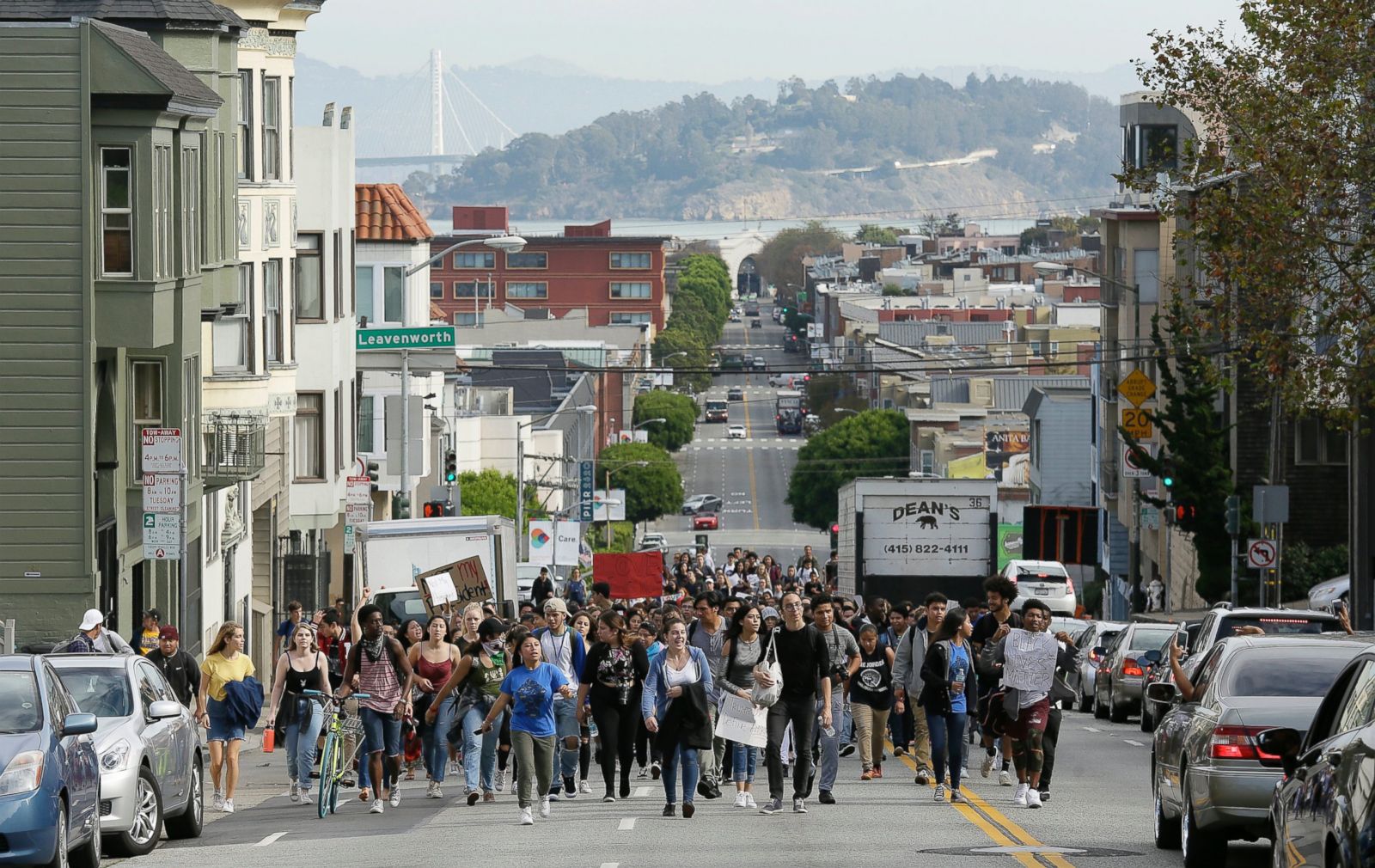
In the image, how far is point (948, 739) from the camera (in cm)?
2066

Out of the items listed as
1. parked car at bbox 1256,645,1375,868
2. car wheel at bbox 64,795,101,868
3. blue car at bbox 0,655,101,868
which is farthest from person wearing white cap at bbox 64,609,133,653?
parked car at bbox 1256,645,1375,868

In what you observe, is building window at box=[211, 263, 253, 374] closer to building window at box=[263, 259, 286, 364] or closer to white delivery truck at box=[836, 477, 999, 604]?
building window at box=[263, 259, 286, 364]

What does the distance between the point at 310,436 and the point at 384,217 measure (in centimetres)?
1670

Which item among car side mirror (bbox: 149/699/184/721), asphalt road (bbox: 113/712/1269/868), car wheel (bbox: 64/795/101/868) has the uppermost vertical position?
car side mirror (bbox: 149/699/184/721)

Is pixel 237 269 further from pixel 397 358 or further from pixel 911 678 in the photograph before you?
pixel 911 678

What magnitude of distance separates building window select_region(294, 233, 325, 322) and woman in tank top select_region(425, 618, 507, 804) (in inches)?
964

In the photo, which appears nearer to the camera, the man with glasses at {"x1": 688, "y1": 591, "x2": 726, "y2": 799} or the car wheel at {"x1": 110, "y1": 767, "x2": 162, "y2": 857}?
the car wheel at {"x1": 110, "y1": 767, "x2": 162, "y2": 857}

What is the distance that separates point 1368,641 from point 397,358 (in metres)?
36.3

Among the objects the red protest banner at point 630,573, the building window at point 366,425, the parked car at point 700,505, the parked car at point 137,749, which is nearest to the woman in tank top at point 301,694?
the parked car at point 137,749

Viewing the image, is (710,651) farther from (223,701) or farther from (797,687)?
(223,701)

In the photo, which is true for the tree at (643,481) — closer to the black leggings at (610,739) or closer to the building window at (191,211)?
the building window at (191,211)

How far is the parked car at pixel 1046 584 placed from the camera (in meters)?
50.9

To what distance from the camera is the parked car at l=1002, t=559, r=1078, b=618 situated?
167 ft

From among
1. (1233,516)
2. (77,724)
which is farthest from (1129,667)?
(77,724)
